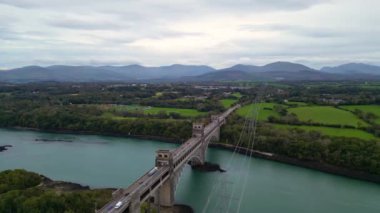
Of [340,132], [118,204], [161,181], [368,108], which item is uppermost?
[368,108]

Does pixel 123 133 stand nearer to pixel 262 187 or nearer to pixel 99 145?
pixel 99 145

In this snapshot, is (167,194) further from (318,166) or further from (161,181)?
(318,166)

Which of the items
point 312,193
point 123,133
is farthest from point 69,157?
point 312,193

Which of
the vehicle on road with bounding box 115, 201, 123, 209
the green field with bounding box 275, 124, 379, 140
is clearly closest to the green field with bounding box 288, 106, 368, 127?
the green field with bounding box 275, 124, 379, 140

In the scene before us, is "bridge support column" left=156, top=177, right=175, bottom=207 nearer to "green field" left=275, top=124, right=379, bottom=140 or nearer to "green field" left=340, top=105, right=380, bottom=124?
"green field" left=275, top=124, right=379, bottom=140

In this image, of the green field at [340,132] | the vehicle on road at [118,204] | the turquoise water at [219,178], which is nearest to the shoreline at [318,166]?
the turquoise water at [219,178]

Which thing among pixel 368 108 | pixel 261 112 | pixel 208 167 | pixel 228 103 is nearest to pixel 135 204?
pixel 208 167

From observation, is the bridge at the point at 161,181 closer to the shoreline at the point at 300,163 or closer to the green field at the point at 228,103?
the shoreline at the point at 300,163
